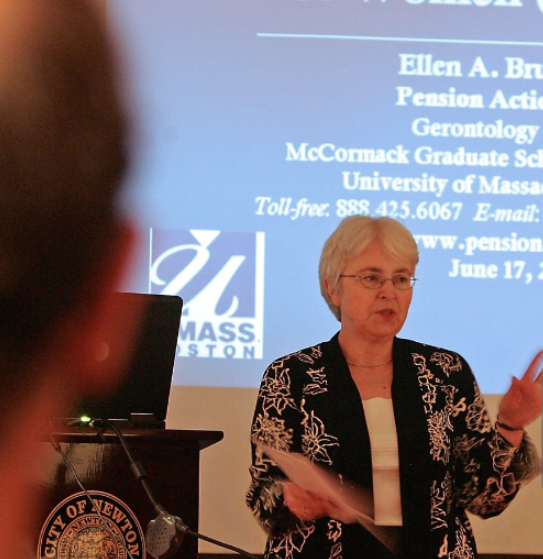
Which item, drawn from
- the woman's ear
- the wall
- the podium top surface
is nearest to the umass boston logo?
the wall

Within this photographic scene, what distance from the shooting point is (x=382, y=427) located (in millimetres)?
2111

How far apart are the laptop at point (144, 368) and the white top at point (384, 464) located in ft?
1.62

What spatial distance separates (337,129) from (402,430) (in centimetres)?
167

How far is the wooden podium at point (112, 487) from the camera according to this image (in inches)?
76.1

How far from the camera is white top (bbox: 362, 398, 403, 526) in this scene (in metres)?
2.03

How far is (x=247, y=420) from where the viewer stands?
11.3 ft

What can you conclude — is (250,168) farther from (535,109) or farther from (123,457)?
(123,457)

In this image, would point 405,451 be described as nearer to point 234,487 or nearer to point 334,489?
point 334,489

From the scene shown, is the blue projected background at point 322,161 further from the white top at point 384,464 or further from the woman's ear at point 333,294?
the white top at point 384,464

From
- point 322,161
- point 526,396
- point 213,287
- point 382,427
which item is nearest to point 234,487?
point 213,287

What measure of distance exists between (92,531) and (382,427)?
2.32 ft

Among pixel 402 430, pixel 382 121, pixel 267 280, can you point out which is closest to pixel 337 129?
pixel 382 121

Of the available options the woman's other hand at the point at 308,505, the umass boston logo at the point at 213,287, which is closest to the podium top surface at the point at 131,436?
the woman's other hand at the point at 308,505

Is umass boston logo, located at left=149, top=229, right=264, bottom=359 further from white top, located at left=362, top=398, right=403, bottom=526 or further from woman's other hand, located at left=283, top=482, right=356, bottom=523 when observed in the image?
woman's other hand, located at left=283, top=482, right=356, bottom=523
